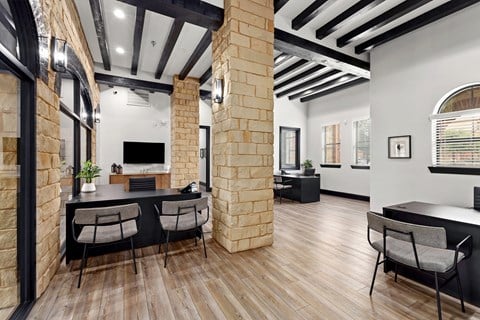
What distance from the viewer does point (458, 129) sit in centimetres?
336

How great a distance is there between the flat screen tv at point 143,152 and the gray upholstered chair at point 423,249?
6.32 metres

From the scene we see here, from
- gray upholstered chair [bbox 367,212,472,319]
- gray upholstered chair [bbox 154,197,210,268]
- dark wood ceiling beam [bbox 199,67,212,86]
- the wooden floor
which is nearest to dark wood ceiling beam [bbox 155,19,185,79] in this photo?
dark wood ceiling beam [bbox 199,67,212,86]

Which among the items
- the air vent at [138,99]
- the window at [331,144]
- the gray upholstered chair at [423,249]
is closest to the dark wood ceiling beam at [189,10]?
the gray upholstered chair at [423,249]

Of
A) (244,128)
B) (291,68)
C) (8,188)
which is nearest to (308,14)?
(244,128)

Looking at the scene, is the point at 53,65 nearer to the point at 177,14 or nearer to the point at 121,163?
the point at 177,14

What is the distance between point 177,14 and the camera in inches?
116

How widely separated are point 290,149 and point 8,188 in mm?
7823

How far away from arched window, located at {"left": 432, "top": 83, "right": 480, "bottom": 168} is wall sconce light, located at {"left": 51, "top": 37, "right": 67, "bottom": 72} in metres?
4.99

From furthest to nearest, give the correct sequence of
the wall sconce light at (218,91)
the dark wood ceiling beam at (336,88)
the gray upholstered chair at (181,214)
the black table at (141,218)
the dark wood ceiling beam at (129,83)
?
1. the dark wood ceiling beam at (336,88)
2. the dark wood ceiling beam at (129,83)
3. the wall sconce light at (218,91)
4. the black table at (141,218)
5. the gray upholstered chair at (181,214)

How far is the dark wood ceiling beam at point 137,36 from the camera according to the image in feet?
11.0

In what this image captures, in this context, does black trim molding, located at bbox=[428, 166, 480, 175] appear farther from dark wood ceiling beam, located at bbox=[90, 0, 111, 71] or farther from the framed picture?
dark wood ceiling beam, located at bbox=[90, 0, 111, 71]

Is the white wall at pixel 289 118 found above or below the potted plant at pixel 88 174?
above

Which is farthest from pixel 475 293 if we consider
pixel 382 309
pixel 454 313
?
pixel 382 309

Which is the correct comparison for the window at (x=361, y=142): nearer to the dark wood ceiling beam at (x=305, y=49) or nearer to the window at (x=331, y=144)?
the window at (x=331, y=144)
